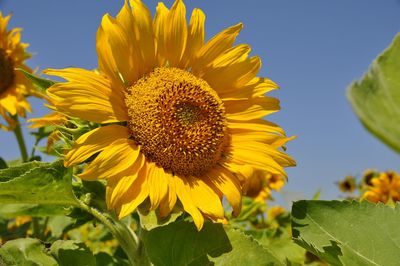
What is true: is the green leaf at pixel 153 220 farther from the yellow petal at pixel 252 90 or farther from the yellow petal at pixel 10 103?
the yellow petal at pixel 10 103

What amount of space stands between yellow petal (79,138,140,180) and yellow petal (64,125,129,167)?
0.02 meters

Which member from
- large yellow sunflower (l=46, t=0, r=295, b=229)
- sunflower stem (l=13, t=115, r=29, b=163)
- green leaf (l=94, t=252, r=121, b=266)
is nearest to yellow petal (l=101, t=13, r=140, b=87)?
large yellow sunflower (l=46, t=0, r=295, b=229)

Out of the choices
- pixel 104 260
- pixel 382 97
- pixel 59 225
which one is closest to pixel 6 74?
pixel 59 225

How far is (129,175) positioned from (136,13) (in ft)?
1.67

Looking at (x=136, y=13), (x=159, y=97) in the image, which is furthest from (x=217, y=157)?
(x=136, y=13)

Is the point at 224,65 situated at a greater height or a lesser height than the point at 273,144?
greater

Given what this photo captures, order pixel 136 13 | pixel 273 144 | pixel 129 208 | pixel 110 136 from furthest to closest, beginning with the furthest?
pixel 273 144, pixel 136 13, pixel 110 136, pixel 129 208

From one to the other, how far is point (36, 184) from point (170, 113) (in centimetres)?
49

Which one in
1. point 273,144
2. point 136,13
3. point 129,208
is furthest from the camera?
point 273,144

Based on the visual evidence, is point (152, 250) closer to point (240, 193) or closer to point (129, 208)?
point (129, 208)

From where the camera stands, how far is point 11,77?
413 cm

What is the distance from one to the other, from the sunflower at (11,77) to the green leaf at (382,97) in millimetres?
3621

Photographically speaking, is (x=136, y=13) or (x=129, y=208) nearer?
(x=129, y=208)

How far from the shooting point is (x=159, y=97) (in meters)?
1.71
